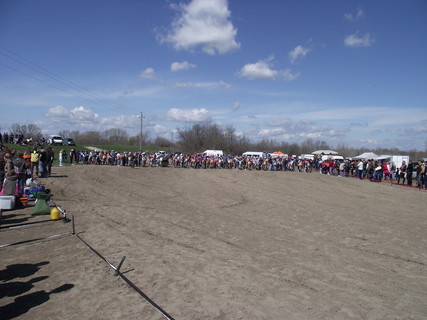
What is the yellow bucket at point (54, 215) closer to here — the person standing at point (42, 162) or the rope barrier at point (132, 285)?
the rope barrier at point (132, 285)

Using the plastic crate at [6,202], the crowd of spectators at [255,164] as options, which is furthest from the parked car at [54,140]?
the plastic crate at [6,202]

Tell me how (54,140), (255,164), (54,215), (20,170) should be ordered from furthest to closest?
(54,140), (255,164), (20,170), (54,215)

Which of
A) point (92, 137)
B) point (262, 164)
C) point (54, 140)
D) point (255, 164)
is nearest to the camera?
point (255, 164)

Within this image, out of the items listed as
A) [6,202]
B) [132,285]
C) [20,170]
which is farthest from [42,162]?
[132,285]

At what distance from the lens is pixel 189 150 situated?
73.4m

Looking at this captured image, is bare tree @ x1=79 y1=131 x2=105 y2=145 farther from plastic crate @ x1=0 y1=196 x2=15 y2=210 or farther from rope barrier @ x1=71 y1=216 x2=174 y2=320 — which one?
rope barrier @ x1=71 y1=216 x2=174 y2=320

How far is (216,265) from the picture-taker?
18.3ft

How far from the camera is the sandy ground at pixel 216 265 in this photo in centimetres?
417

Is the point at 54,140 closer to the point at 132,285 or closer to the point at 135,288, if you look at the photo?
the point at 132,285

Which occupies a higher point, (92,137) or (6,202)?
(92,137)

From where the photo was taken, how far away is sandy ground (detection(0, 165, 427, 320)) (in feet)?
13.7

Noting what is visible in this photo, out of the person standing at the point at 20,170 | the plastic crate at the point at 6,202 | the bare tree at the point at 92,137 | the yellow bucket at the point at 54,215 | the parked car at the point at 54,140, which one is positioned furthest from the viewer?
the bare tree at the point at 92,137

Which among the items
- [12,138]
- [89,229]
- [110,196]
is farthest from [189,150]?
[89,229]

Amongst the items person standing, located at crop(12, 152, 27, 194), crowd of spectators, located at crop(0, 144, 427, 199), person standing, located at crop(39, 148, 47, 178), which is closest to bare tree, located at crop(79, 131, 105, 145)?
crowd of spectators, located at crop(0, 144, 427, 199)
